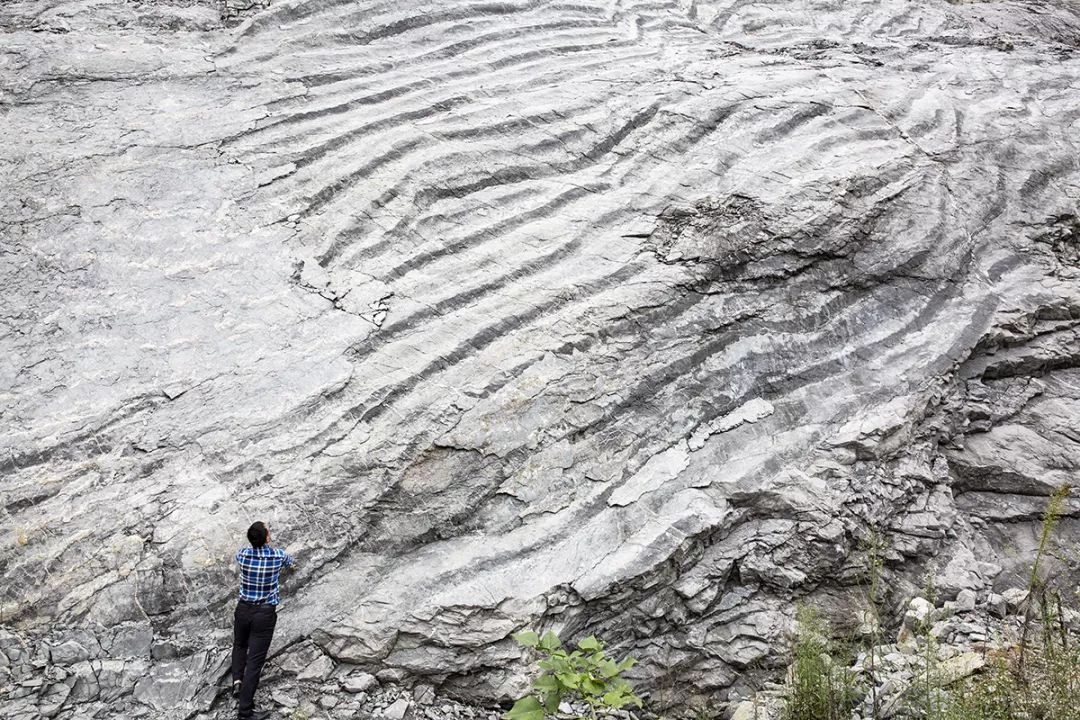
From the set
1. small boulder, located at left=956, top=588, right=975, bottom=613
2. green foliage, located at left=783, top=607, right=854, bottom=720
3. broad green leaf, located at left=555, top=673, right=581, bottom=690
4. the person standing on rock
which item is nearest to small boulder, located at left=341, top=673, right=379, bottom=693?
the person standing on rock

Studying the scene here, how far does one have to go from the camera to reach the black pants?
337cm

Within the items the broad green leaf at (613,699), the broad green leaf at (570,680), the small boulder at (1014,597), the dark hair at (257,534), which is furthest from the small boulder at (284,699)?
the small boulder at (1014,597)

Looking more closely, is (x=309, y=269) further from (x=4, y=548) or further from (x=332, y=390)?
(x=4, y=548)

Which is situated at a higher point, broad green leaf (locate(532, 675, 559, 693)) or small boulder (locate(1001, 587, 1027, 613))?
broad green leaf (locate(532, 675, 559, 693))

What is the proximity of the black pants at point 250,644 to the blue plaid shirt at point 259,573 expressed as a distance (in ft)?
0.12

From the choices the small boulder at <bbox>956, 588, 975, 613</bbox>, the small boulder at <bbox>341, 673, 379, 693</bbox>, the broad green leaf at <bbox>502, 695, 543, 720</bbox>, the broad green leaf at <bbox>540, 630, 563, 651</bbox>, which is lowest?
the small boulder at <bbox>956, 588, 975, 613</bbox>

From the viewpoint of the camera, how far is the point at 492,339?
4.48 m

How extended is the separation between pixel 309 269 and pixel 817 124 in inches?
132

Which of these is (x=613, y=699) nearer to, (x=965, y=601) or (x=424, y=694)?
(x=424, y=694)

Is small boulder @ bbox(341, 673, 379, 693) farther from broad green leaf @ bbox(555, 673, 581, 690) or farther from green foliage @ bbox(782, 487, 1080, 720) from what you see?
green foliage @ bbox(782, 487, 1080, 720)

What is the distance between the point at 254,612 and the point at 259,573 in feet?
0.49

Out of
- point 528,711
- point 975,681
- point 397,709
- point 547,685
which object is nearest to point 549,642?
point 547,685

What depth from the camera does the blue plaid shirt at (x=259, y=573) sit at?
343 centimetres

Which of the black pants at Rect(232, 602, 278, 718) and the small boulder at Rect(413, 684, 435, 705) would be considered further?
the small boulder at Rect(413, 684, 435, 705)
